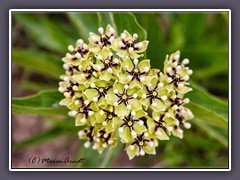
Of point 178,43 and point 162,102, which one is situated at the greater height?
point 178,43

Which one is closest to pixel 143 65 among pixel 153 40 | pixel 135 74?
pixel 135 74

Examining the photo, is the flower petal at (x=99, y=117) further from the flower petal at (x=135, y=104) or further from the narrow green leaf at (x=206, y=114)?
the narrow green leaf at (x=206, y=114)

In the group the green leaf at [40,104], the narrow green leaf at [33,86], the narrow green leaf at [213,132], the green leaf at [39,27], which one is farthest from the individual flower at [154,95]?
the narrow green leaf at [33,86]

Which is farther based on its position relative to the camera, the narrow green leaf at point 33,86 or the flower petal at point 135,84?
the narrow green leaf at point 33,86
